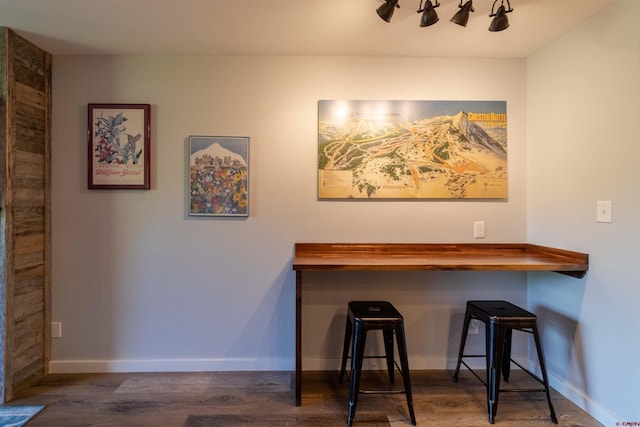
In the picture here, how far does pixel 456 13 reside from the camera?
1.71 m

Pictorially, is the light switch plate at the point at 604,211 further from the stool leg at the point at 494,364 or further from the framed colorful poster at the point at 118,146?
the framed colorful poster at the point at 118,146

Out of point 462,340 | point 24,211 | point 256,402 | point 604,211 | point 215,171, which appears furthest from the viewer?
point 215,171

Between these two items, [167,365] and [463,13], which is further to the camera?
[167,365]

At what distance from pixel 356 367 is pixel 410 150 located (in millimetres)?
1505

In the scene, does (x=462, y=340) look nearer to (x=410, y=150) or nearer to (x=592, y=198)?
(x=592, y=198)

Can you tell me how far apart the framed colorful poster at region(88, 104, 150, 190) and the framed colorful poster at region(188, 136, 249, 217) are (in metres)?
0.35

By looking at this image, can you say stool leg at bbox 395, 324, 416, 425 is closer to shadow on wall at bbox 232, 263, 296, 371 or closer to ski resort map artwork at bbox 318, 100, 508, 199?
shadow on wall at bbox 232, 263, 296, 371

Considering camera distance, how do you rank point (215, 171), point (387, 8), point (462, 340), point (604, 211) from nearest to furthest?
point (387, 8) < point (604, 211) < point (462, 340) < point (215, 171)

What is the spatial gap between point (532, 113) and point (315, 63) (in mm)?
1641

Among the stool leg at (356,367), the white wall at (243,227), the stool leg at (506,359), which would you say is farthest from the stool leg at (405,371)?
the stool leg at (506,359)

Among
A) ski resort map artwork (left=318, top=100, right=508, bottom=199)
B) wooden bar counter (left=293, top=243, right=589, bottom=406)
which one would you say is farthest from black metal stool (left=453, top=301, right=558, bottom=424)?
ski resort map artwork (left=318, top=100, right=508, bottom=199)

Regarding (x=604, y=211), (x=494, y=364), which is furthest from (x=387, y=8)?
(x=494, y=364)

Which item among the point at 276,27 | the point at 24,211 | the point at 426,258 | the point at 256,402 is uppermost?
the point at 276,27

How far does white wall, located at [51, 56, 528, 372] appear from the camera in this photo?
2.24 meters
